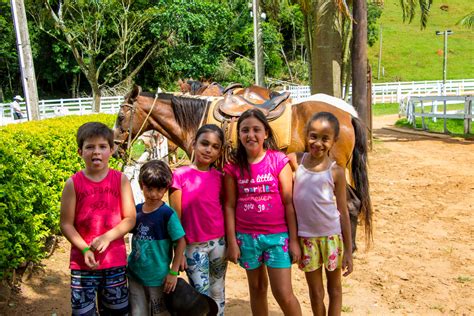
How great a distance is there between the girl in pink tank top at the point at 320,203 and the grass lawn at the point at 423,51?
50.3 m

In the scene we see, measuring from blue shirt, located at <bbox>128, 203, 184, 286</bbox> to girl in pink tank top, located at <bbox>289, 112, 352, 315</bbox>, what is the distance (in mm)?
777

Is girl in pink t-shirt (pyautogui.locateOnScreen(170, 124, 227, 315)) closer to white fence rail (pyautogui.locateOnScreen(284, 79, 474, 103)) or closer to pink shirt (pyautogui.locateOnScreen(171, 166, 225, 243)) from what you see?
pink shirt (pyautogui.locateOnScreen(171, 166, 225, 243))

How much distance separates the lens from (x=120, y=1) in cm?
2623

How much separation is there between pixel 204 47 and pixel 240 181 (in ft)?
96.3

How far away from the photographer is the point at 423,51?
5600 centimetres

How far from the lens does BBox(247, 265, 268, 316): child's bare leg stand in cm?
271

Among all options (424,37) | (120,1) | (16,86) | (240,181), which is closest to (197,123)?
(240,181)

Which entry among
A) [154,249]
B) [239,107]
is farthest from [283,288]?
[239,107]

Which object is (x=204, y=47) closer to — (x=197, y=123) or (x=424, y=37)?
(x=197, y=123)

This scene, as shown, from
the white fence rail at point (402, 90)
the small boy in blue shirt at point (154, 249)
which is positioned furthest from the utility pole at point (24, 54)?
the white fence rail at point (402, 90)

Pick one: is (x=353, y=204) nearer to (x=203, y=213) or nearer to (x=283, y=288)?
(x=283, y=288)

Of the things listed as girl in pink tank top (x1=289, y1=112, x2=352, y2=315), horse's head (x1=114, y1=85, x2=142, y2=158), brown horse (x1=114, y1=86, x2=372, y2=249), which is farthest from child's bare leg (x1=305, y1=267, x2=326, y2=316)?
horse's head (x1=114, y1=85, x2=142, y2=158)

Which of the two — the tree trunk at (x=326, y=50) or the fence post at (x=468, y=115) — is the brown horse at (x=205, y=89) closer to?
the tree trunk at (x=326, y=50)

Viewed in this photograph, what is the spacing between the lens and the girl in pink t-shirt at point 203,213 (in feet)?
8.43
